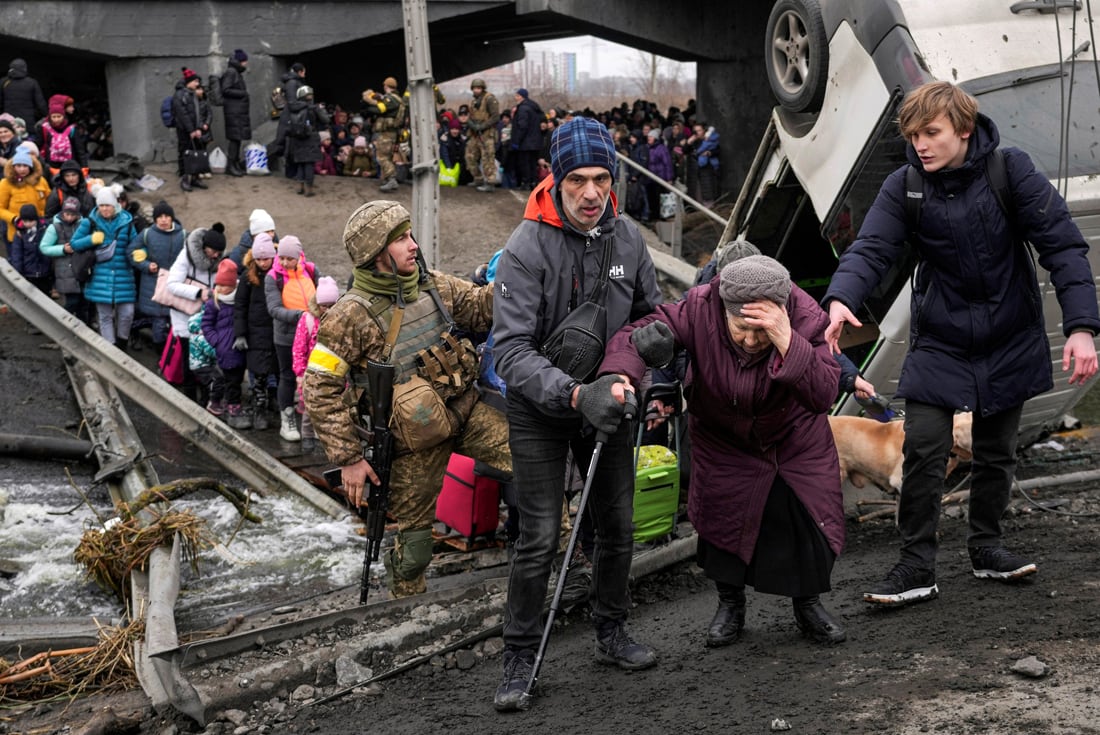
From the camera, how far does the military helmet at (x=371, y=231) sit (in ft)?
17.3

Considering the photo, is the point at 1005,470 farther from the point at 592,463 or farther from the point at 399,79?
the point at 399,79

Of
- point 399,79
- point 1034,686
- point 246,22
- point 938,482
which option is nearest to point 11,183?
point 246,22

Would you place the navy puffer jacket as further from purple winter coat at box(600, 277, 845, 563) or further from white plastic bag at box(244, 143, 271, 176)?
white plastic bag at box(244, 143, 271, 176)

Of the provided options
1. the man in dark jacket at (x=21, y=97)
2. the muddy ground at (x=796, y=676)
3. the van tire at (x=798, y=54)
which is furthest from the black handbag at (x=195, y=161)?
the muddy ground at (x=796, y=676)

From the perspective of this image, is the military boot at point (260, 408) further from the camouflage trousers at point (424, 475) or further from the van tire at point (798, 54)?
the van tire at point (798, 54)

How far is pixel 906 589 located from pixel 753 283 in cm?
161

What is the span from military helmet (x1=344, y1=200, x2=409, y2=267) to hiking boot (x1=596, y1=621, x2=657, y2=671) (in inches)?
76.0

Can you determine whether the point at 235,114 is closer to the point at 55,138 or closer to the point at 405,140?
the point at 405,140

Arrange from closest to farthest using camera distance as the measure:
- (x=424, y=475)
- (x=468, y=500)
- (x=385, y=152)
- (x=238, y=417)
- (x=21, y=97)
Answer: (x=424, y=475)
(x=468, y=500)
(x=238, y=417)
(x=21, y=97)
(x=385, y=152)

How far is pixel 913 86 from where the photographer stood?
6.37 metres

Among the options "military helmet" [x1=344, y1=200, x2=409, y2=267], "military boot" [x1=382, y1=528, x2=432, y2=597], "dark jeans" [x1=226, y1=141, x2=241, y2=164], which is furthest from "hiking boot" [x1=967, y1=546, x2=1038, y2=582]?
"dark jeans" [x1=226, y1=141, x2=241, y2=164]

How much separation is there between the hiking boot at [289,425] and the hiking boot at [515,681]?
5628 mm

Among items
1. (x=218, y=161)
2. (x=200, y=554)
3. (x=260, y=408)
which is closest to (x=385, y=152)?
(x=218, y=161)

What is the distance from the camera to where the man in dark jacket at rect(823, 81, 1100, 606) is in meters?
4.39
